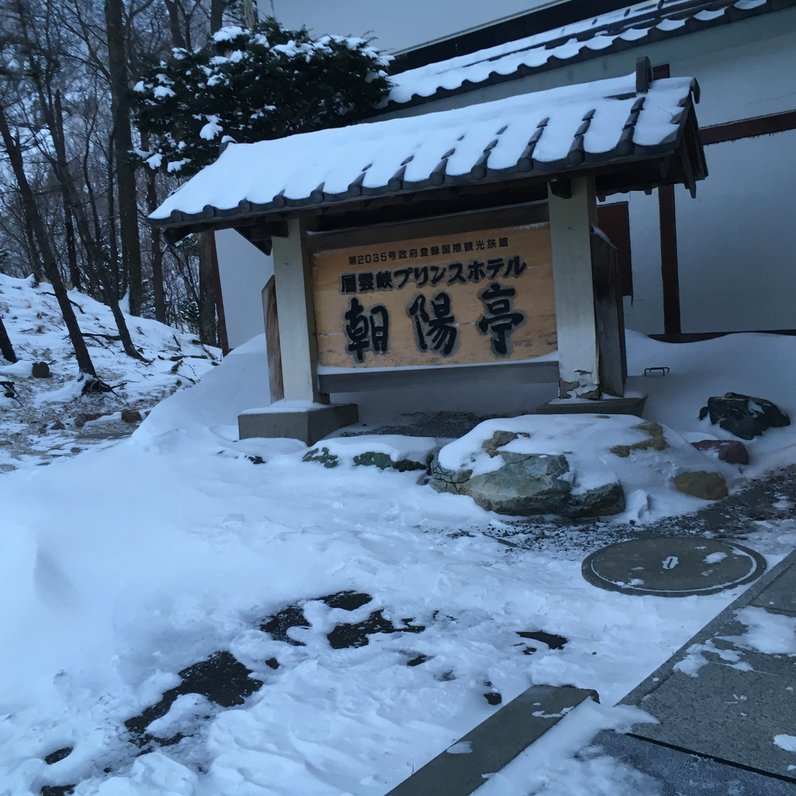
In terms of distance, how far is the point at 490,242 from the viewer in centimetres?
696

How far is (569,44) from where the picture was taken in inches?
366

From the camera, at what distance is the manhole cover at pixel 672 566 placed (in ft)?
12.6

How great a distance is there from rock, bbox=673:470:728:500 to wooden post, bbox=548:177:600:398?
51.9 inches

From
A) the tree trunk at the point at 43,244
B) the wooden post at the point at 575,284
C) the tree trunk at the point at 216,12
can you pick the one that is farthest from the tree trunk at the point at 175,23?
the wooden post at the point at 575,284

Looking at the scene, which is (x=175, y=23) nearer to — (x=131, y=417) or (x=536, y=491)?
(x=131, y=417)

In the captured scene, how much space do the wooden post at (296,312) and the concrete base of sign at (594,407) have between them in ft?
8.44

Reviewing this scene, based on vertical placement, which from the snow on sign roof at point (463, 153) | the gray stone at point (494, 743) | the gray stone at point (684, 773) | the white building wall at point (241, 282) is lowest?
the gray stone at point (494, 743)

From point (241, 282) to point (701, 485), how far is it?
27.8ft

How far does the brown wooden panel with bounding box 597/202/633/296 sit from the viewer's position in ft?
30.7

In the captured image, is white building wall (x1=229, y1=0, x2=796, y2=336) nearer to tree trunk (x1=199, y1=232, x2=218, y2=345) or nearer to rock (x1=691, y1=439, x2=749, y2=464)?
rock (x1=691, y1=439, x2=749, y2=464)

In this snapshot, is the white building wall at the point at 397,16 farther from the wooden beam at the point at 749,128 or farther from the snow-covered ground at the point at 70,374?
the snow-covered ground at the point at 70,374

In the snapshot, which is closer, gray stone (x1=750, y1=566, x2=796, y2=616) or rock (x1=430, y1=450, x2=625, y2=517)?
gray stone (x1=750, y1=566, x2=796, y2=616)

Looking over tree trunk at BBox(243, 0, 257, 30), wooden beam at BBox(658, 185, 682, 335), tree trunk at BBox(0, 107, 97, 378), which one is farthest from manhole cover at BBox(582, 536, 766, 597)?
tree trunk at BBox(243, 0, 257, 30)

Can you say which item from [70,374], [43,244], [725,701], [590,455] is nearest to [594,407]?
[590,455]
